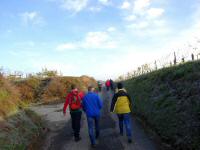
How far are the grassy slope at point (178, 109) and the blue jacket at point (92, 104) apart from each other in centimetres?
246

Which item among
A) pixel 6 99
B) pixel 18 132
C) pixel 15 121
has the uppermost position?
pixel 6 99

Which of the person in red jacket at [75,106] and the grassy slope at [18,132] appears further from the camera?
the person in red jacket at [75,106]

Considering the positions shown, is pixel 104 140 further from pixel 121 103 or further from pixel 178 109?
pixel 178 109

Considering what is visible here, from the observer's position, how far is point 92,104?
11883 millimetres

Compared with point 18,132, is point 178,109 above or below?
above

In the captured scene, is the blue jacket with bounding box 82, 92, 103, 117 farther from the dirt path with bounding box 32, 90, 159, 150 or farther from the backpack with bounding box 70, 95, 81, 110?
the dirt path with bounding box 32, 90, 159, 150

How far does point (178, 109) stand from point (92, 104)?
10.4 ft

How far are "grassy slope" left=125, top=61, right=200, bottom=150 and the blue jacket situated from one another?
2.46 meters

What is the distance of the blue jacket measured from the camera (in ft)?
38.8

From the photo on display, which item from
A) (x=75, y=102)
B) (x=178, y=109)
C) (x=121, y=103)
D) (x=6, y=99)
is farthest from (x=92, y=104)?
(x=6, y=99)

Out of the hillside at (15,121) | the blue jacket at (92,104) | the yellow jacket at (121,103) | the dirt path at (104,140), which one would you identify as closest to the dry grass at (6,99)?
the hillside at (15,121)

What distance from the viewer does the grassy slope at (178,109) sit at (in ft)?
30.4

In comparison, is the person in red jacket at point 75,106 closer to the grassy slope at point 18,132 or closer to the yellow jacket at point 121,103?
the yellow jacket at point 121,103

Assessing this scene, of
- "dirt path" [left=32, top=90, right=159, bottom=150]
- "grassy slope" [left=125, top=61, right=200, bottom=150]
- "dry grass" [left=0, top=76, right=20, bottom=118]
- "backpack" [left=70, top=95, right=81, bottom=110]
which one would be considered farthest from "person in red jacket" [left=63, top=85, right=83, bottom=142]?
"grassy slope" [left=125, top=61, right=200, bottom=150]
